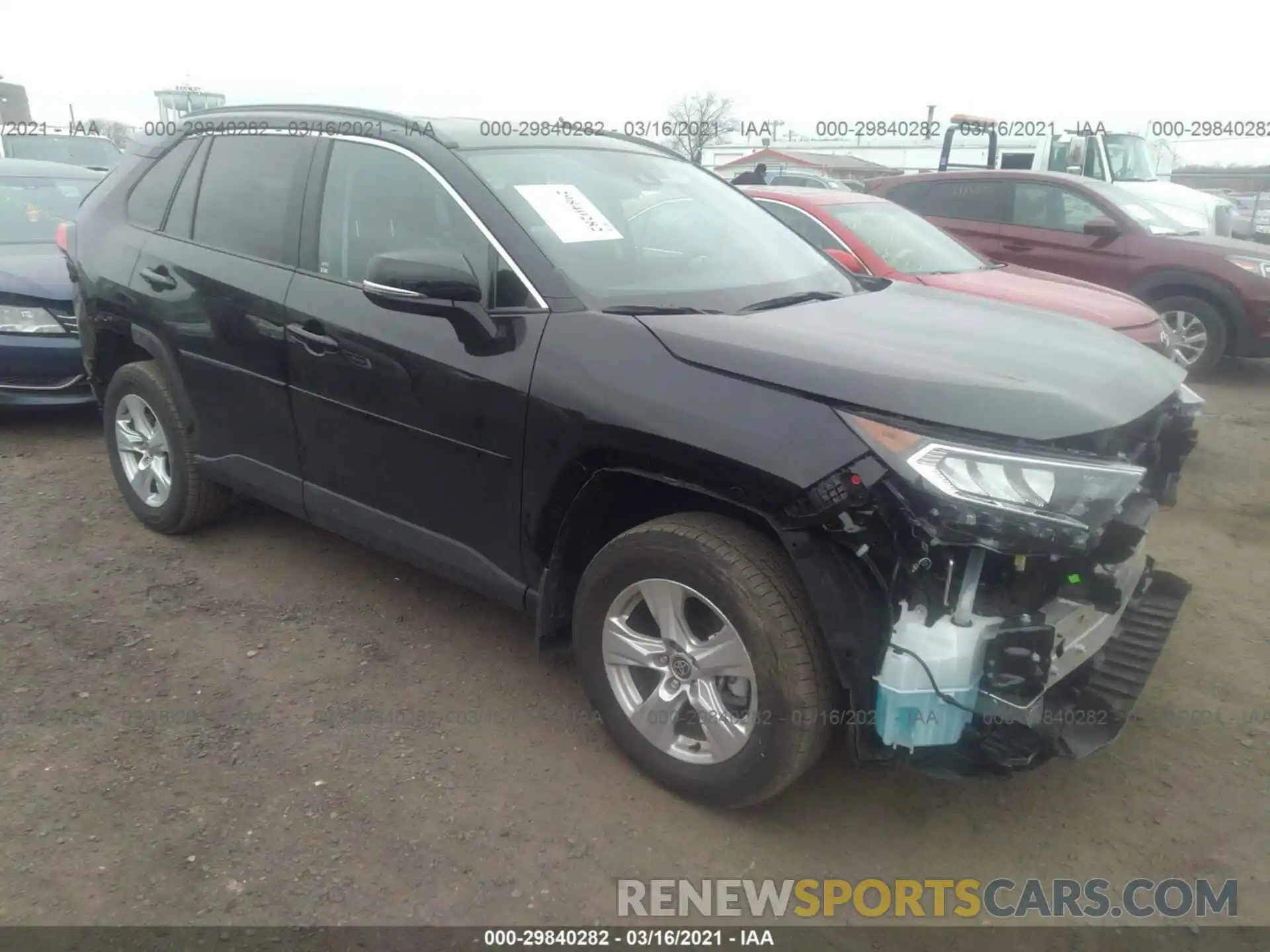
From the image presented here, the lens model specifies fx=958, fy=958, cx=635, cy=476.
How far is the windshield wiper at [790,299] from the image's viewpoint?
2889mm

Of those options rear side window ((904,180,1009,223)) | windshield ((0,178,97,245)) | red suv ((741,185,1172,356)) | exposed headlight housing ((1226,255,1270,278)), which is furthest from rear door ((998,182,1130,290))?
windshield ((0,178,97,245))

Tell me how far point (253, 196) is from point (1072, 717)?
325 centimetres

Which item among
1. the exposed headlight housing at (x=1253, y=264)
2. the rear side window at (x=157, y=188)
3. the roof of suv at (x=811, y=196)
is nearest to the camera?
the rear side window at (x=157, y=188)

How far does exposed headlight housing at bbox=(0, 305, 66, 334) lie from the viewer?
17.7 ft

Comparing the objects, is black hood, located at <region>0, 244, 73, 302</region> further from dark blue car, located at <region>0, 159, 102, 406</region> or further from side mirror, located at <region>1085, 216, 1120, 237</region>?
side mirror, located at <region>1085, 216, 1120, 237</region>

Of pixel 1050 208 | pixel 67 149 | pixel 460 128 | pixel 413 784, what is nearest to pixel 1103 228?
pixel 1050 208

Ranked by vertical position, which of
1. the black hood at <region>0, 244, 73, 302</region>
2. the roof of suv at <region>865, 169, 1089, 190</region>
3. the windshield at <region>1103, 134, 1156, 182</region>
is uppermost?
the windshield at <region>1103, 134, 1156, 182</region>

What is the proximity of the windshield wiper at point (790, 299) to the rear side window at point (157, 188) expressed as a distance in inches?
101

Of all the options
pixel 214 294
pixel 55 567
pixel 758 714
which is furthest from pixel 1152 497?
pixel 55 567

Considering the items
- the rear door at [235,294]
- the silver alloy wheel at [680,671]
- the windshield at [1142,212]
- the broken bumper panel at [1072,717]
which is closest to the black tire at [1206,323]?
the windshield at [1142,212]

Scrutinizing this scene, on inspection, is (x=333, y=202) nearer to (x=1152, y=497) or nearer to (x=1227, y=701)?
(x=1152, y=497)

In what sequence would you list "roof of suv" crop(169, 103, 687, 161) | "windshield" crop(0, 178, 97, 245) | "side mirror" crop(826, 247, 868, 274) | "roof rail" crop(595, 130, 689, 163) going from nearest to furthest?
1. "roof of suv" crop(169, 103, 687, 161)
2. "roof rail" crop(595, 130, 689, 163)
3. "side mirror" crop(826, 247, 868, 274)
4. "windshield" crop(0, 178, 97, 245)

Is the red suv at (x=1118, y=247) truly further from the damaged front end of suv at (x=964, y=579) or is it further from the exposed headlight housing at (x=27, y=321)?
the exposed headlight housing at (x=27, y=321)

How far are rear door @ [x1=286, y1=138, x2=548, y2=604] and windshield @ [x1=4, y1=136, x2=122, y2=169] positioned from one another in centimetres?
1223
